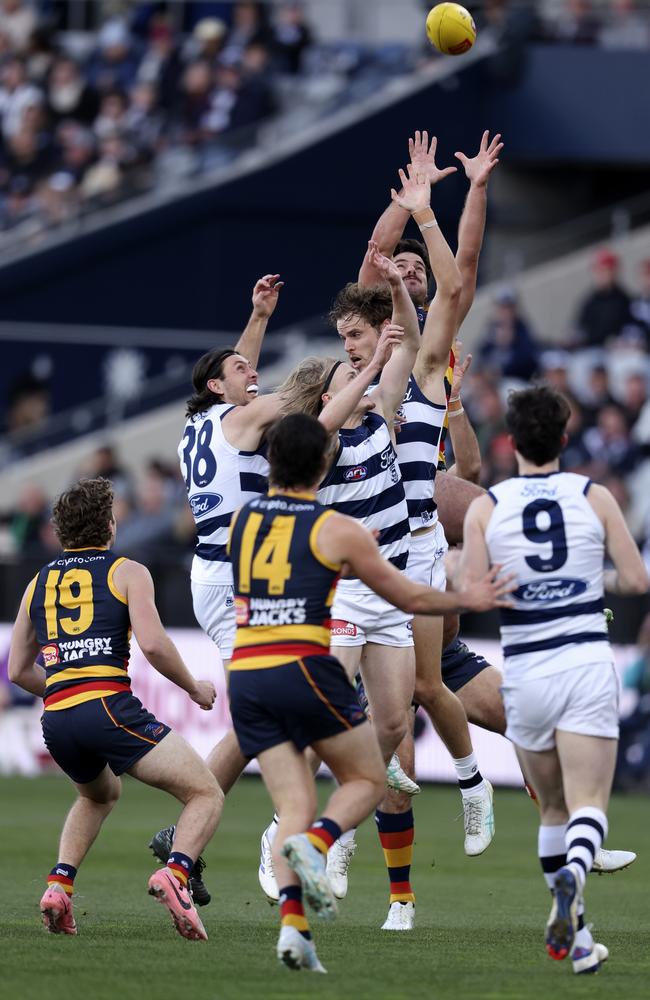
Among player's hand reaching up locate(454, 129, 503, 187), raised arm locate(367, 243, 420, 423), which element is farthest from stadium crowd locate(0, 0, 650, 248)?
raised arm locate(367, 243, 420, 423)

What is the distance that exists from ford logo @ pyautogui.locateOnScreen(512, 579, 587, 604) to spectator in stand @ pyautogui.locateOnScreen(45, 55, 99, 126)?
18.3 meters

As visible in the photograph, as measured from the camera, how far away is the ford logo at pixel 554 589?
7.07 m

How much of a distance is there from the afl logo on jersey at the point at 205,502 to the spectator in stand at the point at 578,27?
15.8 meters

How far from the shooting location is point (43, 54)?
25.2 m

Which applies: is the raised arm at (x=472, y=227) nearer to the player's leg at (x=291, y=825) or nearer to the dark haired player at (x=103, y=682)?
the dark haired player at (x=103, y=682)

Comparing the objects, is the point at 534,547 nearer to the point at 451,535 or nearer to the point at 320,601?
the point at 320,601

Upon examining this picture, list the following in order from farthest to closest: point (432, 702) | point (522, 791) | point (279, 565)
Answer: point (522, 791) → point (432, 702) → point (279, 565)

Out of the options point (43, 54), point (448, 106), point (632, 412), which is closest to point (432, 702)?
point (632, 412)

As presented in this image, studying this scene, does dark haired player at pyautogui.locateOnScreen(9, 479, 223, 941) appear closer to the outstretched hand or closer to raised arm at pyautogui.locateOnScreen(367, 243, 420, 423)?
raised arm at pyautogui.locateOnScreen(367, 243, 420, 423)

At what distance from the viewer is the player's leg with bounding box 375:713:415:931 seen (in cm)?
876

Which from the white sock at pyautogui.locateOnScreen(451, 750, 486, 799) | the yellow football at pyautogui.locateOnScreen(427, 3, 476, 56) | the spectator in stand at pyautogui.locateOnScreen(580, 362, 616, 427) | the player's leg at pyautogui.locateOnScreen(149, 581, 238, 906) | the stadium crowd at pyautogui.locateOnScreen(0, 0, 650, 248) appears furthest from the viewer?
the stadium crowd at pyautogui.locateOnScreen(0, 0, 650, 248)

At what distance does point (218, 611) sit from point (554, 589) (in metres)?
2.49

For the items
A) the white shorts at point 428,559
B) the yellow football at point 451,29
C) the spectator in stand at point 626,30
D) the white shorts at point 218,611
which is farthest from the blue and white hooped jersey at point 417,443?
the spectator in stand at point 626,30

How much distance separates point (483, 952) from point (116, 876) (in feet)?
12.6
